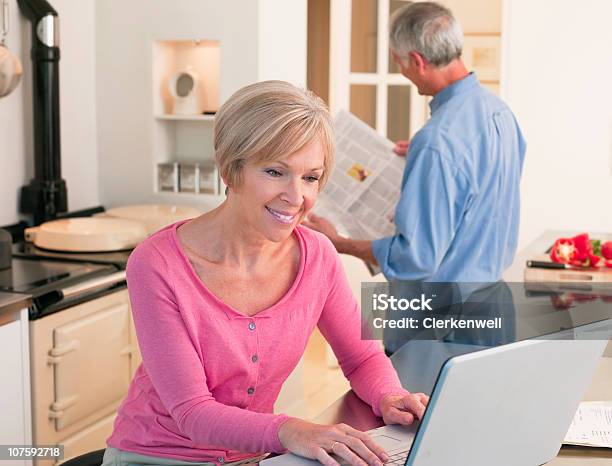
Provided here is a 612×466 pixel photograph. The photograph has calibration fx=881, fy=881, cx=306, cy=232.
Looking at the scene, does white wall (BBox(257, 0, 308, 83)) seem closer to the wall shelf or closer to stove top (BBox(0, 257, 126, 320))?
the wall shelf

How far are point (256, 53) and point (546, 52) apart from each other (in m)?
1.83

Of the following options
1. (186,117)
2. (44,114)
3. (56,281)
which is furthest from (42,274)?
(186,117)

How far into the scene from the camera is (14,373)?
257 cm

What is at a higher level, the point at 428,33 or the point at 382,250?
the point at 428,33

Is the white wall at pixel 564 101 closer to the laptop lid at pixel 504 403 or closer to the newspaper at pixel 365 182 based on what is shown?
the newspaper at pixel 365 182

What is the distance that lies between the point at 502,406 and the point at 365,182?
1.82 meters

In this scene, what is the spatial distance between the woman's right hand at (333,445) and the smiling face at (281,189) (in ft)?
1.29

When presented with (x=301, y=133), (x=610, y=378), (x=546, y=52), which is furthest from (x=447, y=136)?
(x=546, y=52)

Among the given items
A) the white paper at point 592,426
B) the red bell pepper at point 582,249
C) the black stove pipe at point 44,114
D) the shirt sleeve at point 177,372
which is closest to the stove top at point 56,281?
the black stove pipe at point 44,114

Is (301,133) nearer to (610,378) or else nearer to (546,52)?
(610,378)

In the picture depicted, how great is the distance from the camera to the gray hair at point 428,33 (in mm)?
2598

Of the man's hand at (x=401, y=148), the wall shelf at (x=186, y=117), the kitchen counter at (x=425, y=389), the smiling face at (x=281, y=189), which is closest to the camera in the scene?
the kitchen counter at (x=425, y=389)

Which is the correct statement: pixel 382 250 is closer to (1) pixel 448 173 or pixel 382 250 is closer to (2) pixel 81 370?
(1) pixel 448 173

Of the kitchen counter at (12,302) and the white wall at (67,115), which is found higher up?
the white wall at (67,115)
